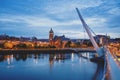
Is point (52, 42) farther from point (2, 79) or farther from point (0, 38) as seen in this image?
point (2, 79)

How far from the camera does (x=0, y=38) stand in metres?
42.2

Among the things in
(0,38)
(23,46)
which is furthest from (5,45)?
(0,38)

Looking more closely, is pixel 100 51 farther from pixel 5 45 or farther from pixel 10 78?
pixel 5 45

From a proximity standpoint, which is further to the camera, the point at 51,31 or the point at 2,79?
the point at 51,31

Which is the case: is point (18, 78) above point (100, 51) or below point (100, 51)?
below

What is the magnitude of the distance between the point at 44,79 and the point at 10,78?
1.26 metres

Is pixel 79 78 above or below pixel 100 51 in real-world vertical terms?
below

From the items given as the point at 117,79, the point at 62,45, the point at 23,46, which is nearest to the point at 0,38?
the point at 23,46

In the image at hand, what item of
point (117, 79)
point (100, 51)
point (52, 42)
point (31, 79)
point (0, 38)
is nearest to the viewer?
point (117, 79)

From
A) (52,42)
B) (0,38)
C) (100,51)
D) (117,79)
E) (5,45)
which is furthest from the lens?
(52,42)

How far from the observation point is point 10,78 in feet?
31.6

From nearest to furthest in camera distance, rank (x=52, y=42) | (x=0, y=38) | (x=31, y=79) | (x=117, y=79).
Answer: (x=117, y=79), (x=31, y=79), (x=0, y=38), (x=52, y=42)

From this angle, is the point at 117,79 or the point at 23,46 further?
the point at 23,46

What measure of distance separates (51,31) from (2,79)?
37.6m
